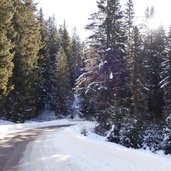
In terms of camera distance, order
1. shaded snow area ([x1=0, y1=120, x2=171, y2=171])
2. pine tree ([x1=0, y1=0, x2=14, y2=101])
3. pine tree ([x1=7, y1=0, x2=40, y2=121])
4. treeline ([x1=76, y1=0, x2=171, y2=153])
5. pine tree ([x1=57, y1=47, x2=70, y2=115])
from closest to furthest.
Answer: shaded snow area ([x1=0, y1=120, x2=171, y2=171]), treeline ([x1=76, y1=0, x2=171, y2=153]), pine tree ([x1=0, y1=0, x2=14, y2=101]), pine tree ([x1=7, y1=0, x2=40, y2=121]), pine tree ([x1=57, y1=47, x2=70, y2=115])

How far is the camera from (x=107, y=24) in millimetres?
32938

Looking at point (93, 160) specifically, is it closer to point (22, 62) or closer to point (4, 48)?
point (4, 48)

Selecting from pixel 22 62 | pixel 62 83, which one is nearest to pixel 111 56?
pixel 22 62

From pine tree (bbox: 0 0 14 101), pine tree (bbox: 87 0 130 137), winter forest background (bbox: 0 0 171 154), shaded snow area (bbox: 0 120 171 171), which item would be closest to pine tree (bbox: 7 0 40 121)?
winter forest background (bbox: 0 0 171 154)

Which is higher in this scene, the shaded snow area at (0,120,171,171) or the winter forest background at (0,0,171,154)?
the winter forest background at (0,0,171,154)

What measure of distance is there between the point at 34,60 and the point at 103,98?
1856 cm

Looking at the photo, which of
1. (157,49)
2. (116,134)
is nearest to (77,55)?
(157,49)

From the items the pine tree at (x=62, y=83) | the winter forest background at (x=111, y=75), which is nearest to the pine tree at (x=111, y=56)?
the winter forest background at (x=111, y=75)

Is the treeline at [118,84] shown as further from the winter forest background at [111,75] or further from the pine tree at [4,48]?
the pine tree at [4,48]

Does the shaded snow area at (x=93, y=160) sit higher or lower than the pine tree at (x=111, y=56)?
lower

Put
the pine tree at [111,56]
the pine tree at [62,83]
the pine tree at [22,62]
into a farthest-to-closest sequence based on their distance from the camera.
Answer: the pine tree at [62,83]
the pine tree at [22,62]
the pine tree at [111,56]

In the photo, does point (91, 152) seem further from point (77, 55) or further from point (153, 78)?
point (77, 55)

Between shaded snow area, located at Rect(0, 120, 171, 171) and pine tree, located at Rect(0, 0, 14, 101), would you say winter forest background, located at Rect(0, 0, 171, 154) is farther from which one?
shaded snow area, located at Rect(0, 120, 171, 171)

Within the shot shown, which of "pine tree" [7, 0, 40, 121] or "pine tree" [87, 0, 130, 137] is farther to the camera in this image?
"pine tree" [7, 0, 40, 121]
